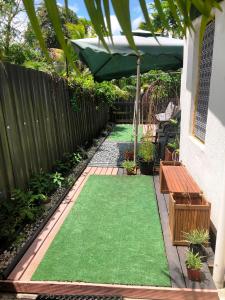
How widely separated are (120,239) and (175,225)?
24.7 inches

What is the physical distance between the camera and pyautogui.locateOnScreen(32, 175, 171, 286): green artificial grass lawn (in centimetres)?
229

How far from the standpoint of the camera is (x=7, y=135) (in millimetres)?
3029

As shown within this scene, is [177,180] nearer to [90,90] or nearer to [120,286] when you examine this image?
[120,286]

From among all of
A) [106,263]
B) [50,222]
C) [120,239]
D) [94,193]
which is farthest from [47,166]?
[106,263]

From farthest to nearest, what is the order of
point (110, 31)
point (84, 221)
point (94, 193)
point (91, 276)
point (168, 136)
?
point (168, 136), point (94, 193), point (84, 221), point (91, 276), point (110, 31)

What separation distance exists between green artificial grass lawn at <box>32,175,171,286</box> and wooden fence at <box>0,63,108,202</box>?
88 cm

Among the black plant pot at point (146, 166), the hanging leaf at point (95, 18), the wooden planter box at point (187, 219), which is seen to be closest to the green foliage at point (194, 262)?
the wooden planter box at point (187, 219)

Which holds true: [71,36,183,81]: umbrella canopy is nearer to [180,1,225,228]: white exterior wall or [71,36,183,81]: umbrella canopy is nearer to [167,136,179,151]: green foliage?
[180,1,225,228]: white exterior wall

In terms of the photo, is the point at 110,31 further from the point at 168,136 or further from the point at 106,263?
the point at 168,136

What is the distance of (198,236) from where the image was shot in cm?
248

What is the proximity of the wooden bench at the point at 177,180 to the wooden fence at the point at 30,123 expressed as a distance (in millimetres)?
1892

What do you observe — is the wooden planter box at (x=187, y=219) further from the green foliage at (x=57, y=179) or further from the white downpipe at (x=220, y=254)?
the green foliage at (x=57, y=179)

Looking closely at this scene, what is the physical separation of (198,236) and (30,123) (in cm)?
262

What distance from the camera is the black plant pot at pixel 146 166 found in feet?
15.8
